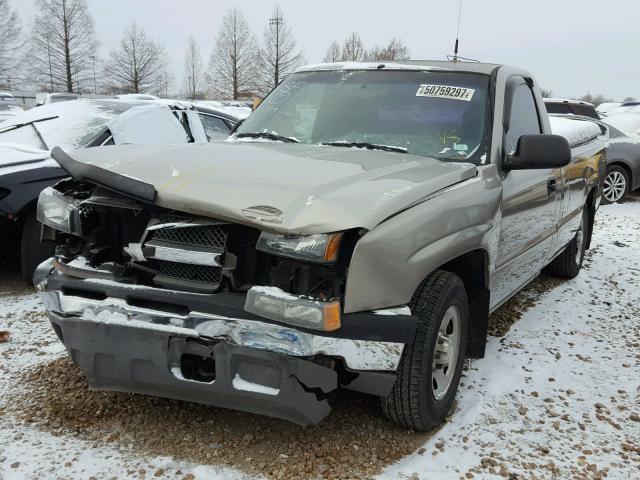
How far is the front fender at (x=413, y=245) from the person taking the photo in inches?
88.8

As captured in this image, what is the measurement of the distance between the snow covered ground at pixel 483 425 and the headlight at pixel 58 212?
943mm

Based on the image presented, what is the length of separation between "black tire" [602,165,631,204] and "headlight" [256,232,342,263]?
33.6 ft

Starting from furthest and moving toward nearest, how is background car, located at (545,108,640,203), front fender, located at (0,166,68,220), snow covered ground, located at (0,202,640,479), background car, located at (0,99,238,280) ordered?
background car, located at (545,108,640,203) < background car, located at (0,99,238,280) < front fender, located at (0,166,68,220) < snow covered ground, located at (0,202,640,479)

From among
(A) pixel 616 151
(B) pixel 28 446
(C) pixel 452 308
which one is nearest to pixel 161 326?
(B) pixel 28 446

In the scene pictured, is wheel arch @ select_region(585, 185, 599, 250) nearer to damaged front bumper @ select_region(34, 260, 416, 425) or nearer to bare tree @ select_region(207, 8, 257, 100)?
damaged front bumper @ select_region(34, 260, 416, 425)

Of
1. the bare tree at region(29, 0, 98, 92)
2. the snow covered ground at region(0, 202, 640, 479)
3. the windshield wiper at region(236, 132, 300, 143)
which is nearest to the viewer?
the snow covered ground at region(0, 202, 640, 479)

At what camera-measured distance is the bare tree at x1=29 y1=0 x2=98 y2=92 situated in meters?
41.0

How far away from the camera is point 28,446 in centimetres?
264

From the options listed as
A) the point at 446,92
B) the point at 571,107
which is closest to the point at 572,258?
the point at 446,92

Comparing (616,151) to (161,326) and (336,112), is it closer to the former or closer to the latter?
(336,112)

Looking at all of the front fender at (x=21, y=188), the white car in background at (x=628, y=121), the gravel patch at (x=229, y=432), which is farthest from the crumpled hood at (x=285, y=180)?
the white car in background at (x=628, y=121)

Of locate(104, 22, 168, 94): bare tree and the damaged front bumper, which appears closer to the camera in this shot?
the damaged front bumper

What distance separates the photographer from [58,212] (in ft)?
9.12

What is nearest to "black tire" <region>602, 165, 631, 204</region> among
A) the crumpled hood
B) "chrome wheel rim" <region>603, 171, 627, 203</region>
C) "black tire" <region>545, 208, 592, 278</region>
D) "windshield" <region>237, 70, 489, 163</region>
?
"chrome wheel rim" <region>603, 171, 627, 203</region>
